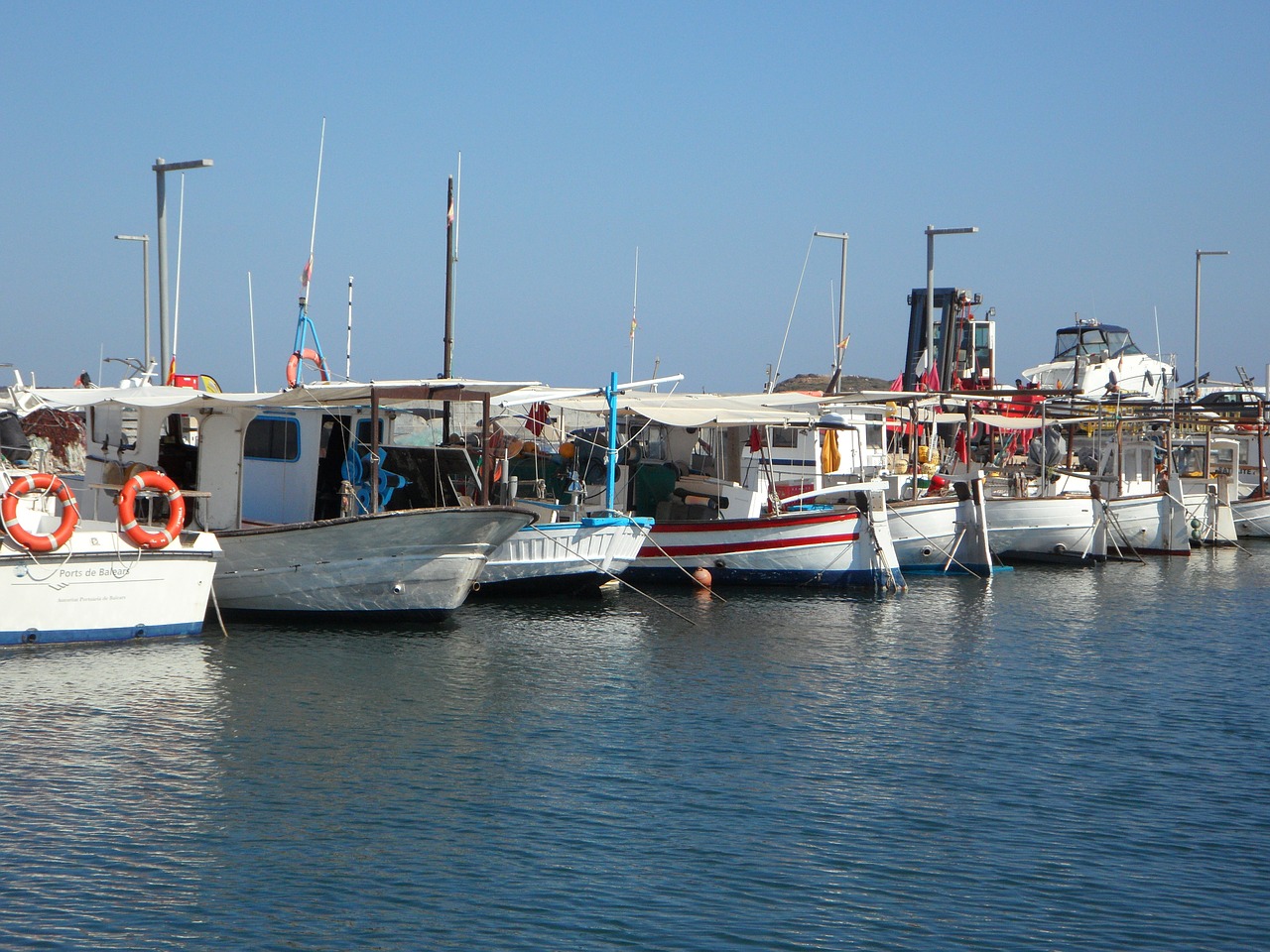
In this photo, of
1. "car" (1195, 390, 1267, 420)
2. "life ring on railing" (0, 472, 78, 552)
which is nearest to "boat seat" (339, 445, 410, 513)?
"life ring on railing" (0, 472, 78, 552)

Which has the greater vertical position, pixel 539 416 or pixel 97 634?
pixel 539 416

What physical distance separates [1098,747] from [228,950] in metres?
9.08

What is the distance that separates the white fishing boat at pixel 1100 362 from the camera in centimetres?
5134

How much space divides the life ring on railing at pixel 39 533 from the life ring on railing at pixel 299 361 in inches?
185

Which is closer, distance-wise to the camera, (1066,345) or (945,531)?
(945,531)

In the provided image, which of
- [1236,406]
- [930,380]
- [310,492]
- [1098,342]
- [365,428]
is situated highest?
[1098,342]

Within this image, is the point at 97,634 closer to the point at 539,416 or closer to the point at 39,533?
the point at 39,533

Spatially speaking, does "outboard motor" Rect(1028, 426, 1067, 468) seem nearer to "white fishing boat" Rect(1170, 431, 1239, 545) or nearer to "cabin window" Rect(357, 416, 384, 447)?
"white fishing boat" Rect(1170, 431, 1239, 545)

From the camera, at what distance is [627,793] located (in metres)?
11.5

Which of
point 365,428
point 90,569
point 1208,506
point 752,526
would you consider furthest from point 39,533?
point 1208,506

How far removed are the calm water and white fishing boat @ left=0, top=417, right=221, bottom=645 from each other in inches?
18.4

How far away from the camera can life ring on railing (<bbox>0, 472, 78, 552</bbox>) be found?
15594mm

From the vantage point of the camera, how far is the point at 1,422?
21.3m

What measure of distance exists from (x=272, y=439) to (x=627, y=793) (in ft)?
34.1
